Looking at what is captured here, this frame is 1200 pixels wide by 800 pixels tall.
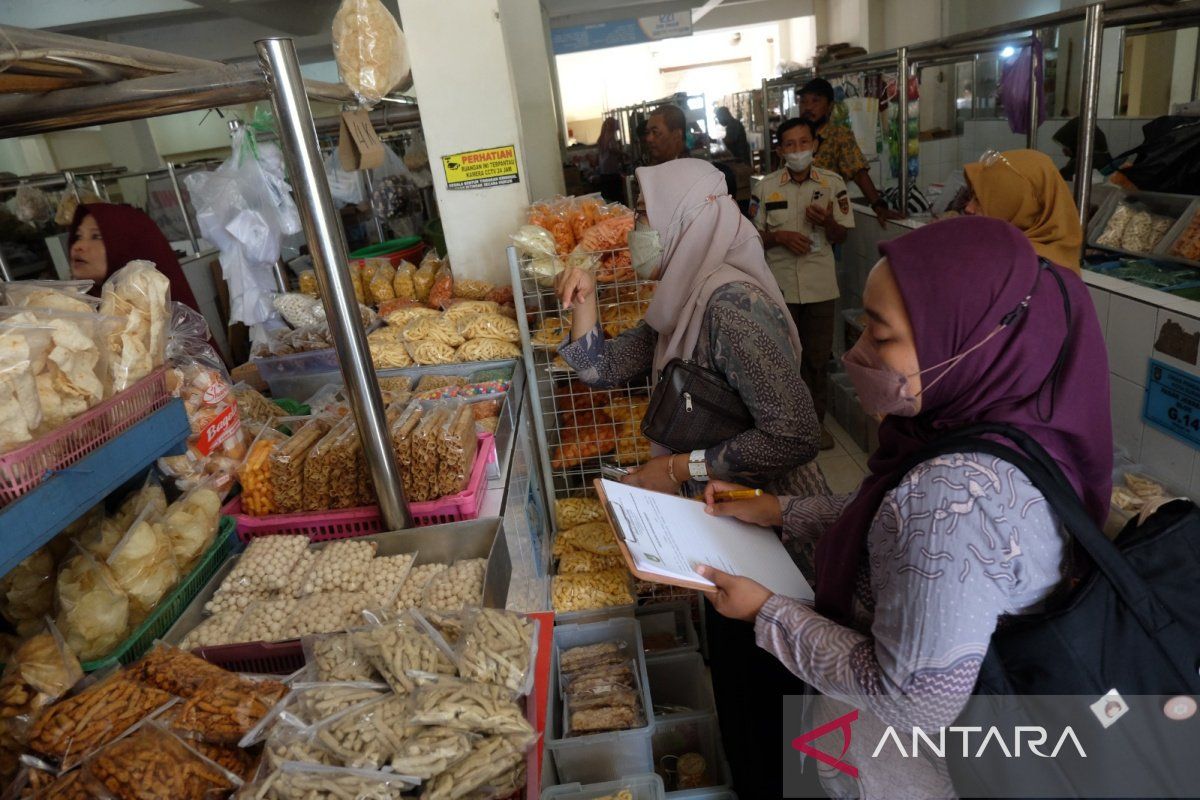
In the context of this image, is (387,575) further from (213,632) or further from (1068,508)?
(1068,508)

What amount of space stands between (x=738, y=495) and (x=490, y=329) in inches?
53.3

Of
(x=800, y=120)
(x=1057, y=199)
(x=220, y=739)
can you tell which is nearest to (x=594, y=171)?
(x=800, y=120)

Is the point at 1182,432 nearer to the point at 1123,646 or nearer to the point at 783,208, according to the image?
the point at 1123,646

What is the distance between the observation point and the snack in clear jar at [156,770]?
99 cm

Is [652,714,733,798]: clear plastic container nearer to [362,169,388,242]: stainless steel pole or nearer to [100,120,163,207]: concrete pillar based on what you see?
[362,169,388,242]: stainless steel pole

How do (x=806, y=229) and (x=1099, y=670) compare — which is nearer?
(x=1099, y=670)

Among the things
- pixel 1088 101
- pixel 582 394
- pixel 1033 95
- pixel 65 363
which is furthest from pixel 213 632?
pixel 1033 95

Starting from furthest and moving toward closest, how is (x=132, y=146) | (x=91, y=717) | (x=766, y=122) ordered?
(x=132, y=146), (x=766, y=122), (x=91, y=717)

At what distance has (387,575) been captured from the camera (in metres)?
1.55

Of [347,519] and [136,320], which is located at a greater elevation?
[136,320]

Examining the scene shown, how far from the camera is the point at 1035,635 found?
1020 mm

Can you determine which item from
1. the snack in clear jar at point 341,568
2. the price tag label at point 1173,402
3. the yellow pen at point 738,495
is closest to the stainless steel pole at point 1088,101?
the price tag label at point 1173,402

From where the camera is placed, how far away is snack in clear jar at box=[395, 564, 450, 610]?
4.91 ft

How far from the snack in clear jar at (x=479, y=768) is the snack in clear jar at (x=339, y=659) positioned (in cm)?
23
